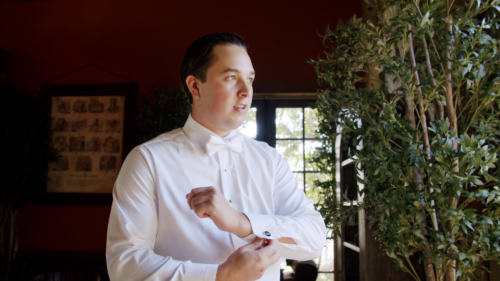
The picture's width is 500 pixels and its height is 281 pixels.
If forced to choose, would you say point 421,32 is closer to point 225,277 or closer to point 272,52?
point 225,277

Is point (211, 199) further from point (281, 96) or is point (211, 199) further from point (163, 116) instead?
point (281, 96)

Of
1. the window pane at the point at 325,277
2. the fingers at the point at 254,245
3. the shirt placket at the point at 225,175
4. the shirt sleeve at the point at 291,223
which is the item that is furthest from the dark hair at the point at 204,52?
the window pane at the point at 325,277

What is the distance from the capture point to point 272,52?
167 inches

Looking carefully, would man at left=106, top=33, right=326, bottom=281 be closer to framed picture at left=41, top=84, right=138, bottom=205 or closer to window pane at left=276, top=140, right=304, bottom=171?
window pane at left=276, top=140, right=304, bottom=171

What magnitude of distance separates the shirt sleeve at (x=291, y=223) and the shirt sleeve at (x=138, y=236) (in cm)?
19

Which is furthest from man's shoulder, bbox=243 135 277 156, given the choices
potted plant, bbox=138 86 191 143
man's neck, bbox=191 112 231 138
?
potted plant, bbox=138 86 191 143

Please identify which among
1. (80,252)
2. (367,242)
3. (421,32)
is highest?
(421,32)

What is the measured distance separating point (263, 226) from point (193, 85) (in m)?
0.56

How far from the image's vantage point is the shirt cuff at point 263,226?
1102 millimetres

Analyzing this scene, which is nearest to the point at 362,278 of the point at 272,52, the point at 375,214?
the point at 375,214

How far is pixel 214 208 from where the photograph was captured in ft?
3.27

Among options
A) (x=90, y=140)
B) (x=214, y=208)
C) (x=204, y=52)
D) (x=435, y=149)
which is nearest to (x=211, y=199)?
(x=214, y=208)

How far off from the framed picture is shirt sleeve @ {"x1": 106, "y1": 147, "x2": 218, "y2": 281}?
3140 millimetres

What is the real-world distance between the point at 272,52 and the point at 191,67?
301cm
